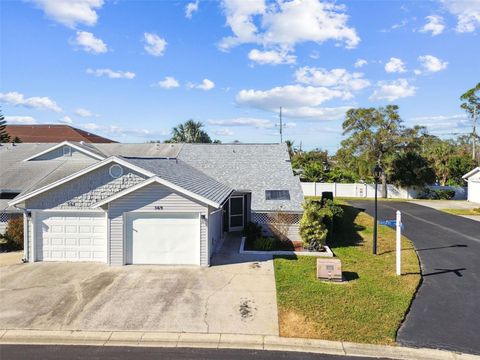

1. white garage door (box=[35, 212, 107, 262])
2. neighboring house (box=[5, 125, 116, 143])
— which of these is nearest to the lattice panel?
white garage door (box=[35, 212, 107, 262])

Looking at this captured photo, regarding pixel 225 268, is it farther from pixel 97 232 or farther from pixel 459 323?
pixel 459 323

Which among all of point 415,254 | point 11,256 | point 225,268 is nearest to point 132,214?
point 225,268

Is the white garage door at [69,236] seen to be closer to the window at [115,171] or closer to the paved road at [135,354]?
the window at [115,171]

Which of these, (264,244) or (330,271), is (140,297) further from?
(264,244)

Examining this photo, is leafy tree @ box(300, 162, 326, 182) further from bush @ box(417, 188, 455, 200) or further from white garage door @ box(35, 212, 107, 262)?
white garage door @ box(35, 212, 107, 262)

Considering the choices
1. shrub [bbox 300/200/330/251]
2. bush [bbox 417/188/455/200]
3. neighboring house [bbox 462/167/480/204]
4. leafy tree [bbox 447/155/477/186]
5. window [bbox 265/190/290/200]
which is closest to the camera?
shrub [bbox 300/200/330/251]

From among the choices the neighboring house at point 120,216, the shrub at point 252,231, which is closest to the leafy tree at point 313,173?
the shrub at point 252,231
